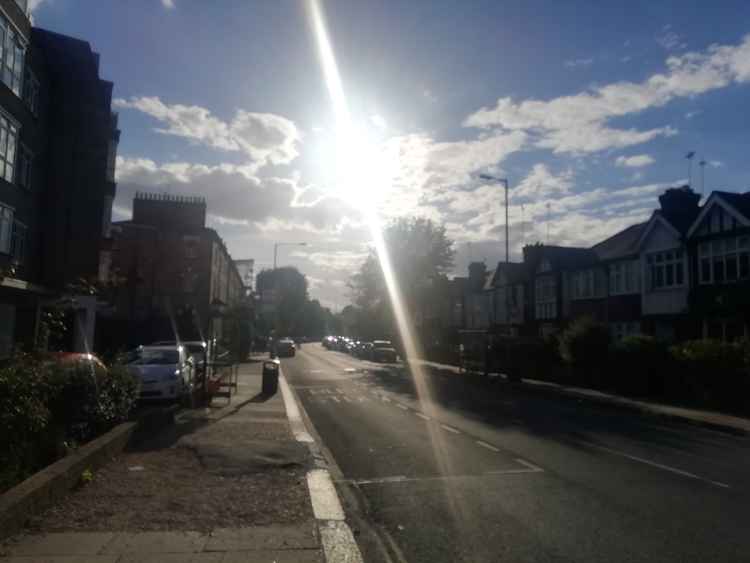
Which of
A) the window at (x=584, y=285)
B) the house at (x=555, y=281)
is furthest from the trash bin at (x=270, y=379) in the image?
the window at (x=584, y=285)

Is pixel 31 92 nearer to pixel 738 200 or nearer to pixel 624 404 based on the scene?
pixel 624 404

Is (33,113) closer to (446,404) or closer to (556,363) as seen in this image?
(446,404)

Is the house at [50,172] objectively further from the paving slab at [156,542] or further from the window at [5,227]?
the paving slab at [156,542]

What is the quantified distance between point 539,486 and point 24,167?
86.9 feet

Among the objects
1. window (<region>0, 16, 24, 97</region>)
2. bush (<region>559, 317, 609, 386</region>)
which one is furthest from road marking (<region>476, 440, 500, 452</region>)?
window (<region>0, 16, 24, 97</region>)

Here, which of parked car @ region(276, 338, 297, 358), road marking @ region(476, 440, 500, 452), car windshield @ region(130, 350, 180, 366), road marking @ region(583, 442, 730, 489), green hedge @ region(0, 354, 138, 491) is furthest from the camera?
parked car @ region(276, 338, 297, 358)

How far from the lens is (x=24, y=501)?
6340 millimetres

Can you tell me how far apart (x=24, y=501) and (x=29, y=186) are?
26378mm

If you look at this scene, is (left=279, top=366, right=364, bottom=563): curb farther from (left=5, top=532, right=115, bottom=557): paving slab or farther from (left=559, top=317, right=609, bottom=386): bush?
(left=559, top=317, right=609, bottom=386): bush

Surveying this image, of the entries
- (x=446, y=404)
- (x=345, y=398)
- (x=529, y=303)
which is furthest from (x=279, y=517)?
(x=529, y=303)

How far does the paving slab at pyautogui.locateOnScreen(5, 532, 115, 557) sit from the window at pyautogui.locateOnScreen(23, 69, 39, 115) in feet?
87.0

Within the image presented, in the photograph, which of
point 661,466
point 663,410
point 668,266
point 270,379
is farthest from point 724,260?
point 661,466

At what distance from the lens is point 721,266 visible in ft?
94.2

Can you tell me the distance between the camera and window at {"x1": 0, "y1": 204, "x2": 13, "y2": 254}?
85.9 feet
